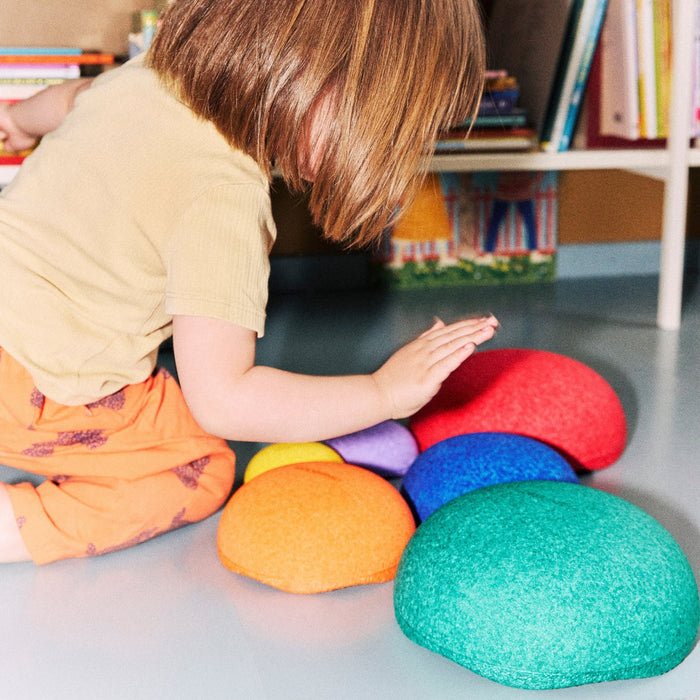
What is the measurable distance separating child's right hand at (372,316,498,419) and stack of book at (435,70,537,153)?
85 cm

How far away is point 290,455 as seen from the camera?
0.99 m

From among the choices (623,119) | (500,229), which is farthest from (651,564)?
(500,229)

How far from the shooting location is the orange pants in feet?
2.93

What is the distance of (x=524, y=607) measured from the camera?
0.66 metres

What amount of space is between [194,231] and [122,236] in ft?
0.28

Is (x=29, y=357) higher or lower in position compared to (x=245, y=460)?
higher

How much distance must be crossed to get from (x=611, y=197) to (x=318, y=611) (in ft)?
5.25

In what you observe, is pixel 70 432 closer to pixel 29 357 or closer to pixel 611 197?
pixel 29 357

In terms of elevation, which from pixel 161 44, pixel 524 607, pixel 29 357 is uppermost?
pixel 161 44

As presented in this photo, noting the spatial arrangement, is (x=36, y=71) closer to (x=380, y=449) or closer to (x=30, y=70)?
(x=30, y=70)

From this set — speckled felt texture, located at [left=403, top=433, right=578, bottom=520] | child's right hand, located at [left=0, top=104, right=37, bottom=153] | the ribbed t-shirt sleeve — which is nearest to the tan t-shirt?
the ribbed t-shirt sleeve

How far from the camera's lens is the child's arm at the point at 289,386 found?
788 millimetres

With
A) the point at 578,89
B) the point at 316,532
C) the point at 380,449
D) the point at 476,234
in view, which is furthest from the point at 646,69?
the point at 316,532

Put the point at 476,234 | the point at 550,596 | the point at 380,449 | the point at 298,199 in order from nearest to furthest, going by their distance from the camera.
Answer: the point at 550,596
the point at 380,449
the point at 298,199
the point at 476,234
